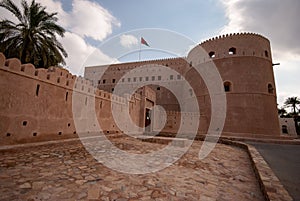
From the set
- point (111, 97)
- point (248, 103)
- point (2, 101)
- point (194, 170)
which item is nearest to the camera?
point (194, 170)

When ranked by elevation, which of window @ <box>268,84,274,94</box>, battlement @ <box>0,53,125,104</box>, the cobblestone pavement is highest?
window @ <box>268,84,274,94</box>

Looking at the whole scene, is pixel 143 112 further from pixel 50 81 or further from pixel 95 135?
pixel 50 81

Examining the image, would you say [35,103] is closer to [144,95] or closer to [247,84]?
[144,95]

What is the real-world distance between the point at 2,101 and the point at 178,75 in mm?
22668

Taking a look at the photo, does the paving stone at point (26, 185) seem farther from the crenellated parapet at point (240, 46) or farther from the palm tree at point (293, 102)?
the palm tree at point (293, 102)

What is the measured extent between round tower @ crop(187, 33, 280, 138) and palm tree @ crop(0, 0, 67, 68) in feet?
51.1

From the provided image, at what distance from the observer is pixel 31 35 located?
912 cm

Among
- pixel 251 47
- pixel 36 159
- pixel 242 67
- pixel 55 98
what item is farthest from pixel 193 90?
pixel 36 159

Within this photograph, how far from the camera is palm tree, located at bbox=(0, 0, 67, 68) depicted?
27.8ft

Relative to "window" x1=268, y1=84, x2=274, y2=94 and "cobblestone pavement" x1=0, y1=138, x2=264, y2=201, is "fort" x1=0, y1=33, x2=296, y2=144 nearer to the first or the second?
"window" x1=268, y1=84, x2=274, y2=94

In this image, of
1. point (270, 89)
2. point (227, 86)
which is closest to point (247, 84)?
point (227, 86)

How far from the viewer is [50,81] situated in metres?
6.36

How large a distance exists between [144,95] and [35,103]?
9497 millimetres

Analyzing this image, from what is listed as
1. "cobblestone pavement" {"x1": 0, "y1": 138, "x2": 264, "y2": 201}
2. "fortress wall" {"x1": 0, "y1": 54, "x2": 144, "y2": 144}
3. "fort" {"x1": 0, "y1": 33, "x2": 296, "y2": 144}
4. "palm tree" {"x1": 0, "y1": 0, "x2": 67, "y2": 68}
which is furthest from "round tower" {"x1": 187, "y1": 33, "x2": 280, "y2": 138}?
"palm tree" {"x1": 0, "y1": 0, "x2": 67, "y2": 68}
